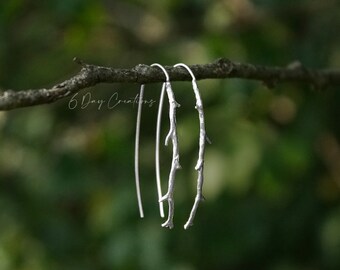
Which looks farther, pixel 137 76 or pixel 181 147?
pixel 181 147

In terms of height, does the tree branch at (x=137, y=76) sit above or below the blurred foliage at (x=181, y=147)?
below

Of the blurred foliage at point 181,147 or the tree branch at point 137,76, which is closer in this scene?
the tree branch at point 137,76

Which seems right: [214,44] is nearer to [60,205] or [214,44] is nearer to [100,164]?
[100,164]

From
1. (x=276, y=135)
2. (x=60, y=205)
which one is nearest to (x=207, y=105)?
(x=276, y=135)

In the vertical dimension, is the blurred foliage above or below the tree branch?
above

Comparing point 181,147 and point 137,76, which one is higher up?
point 181,147
